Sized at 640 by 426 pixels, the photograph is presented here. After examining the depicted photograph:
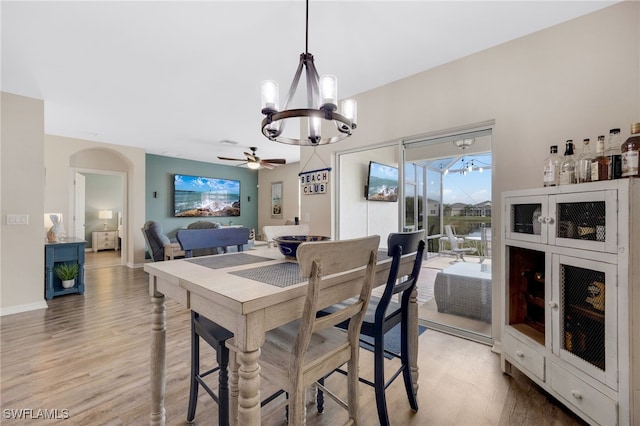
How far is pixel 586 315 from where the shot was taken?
1489 millimetres

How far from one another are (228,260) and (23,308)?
3.50 metres

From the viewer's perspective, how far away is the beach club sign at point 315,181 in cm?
367

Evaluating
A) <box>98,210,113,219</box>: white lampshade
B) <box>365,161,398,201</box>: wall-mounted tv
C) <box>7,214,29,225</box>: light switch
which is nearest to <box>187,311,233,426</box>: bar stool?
<box>365,161,398,201</box>: wall-mounted tv

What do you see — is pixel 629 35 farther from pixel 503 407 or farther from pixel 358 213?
pixel 358 213

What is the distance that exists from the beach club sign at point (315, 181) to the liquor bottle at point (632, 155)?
267 cm

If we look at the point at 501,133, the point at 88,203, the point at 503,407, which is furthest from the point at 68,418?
the point at 88,203

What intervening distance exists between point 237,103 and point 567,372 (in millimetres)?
3948

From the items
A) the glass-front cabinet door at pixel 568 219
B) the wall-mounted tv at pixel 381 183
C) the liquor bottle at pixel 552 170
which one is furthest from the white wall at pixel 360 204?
the liquor bottle at pixel 552 170

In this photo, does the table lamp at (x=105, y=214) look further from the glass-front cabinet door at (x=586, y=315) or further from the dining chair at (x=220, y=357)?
the glass-front cabinet door at (x=586, y=315)

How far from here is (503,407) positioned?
1659 mm

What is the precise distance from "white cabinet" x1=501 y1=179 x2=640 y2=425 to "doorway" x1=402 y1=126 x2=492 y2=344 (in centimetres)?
64

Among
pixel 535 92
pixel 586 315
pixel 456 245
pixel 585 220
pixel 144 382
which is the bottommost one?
pixel 144 382

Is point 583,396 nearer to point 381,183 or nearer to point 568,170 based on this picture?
point 568,170

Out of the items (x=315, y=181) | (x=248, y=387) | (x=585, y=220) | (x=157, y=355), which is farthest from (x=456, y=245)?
(x=157, y=355)
